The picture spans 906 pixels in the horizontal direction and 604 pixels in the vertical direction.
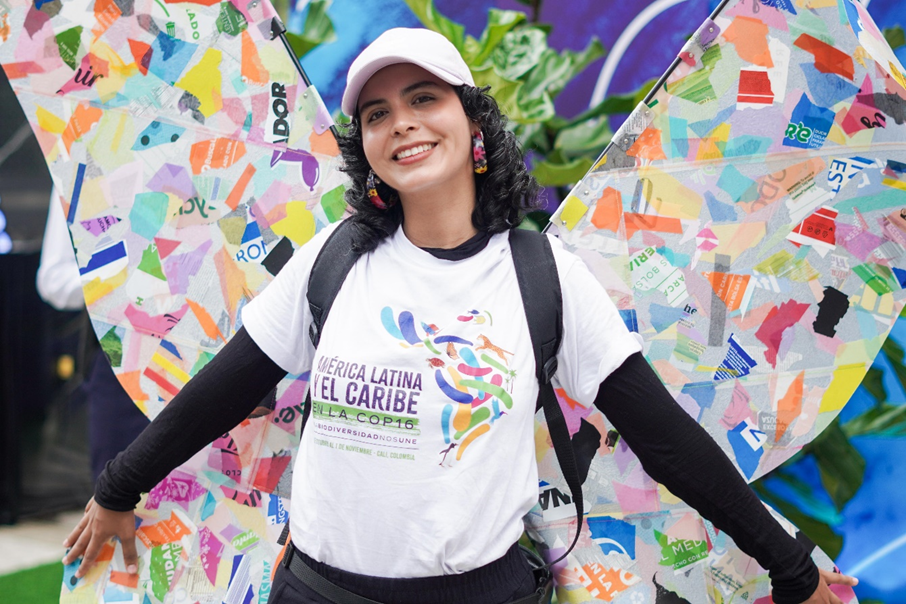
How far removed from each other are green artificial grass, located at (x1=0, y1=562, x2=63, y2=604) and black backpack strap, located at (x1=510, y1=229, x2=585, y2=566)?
2.83 m

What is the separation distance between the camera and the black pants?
1269mm

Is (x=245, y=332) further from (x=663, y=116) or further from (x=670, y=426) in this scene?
(x=663, y=116)

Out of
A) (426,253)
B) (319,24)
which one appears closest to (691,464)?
(426,253)

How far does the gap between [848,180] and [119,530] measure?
5.65 ft

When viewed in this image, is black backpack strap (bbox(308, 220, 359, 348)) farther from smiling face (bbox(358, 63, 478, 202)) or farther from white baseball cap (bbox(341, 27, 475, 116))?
white baseball cap (bbox(341, 27, 475, 116))

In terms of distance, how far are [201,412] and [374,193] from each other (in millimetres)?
552

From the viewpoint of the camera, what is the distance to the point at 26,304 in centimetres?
426

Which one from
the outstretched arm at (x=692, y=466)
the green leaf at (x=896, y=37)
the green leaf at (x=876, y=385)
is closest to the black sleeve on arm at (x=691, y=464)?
the outstretched arm at (x=692, y=466)

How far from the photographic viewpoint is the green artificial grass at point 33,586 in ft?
10.8

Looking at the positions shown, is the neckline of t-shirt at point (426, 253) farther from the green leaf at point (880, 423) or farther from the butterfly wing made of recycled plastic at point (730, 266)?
the green leaf at point (880, 423)

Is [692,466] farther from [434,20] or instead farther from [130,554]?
[434,20]

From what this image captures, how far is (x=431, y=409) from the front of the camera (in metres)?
1.27

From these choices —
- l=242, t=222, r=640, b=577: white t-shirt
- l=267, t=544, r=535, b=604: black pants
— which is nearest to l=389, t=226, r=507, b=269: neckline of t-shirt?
l=242, t=222, r=640, b=577: white t-shirt

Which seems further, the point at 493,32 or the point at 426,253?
the point at 493,32
